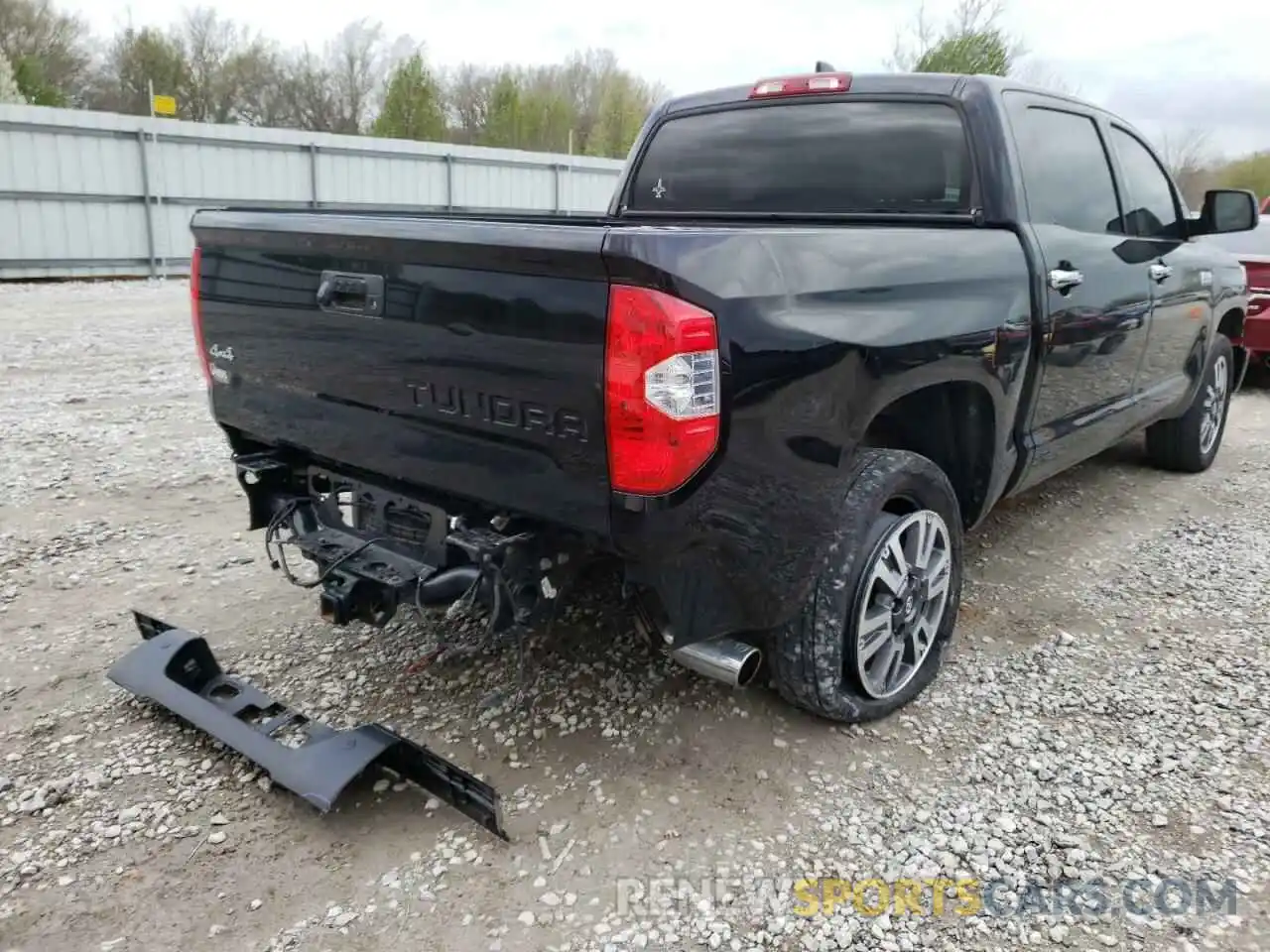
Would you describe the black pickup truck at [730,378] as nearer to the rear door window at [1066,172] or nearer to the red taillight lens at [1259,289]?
the rear door window at [1066,172]

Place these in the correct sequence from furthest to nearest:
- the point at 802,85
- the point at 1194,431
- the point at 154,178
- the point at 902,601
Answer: the point at 154,178 < the point at 1194,431 < the point at 802,85 < the point at 902,601

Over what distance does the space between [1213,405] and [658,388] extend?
4.99 meters

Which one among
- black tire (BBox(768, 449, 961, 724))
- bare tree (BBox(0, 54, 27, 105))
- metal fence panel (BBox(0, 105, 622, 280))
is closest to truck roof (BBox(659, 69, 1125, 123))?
black tire (BBox(768, 449, 961, 724))

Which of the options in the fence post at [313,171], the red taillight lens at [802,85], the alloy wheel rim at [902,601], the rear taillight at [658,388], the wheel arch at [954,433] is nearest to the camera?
the rear taillight at [658,388]

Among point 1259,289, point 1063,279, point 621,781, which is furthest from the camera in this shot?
point 1259,289

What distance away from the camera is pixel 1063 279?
131 inches

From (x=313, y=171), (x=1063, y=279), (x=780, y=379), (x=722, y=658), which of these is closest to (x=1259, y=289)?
(x=1063, y=279)

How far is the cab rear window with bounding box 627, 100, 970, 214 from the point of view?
3.44 m

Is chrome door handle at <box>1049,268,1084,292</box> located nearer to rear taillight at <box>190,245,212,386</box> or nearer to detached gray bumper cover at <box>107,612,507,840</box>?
detached gray bumper cover at <box>107,612,507,840</box>

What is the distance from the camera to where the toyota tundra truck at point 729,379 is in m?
2.14

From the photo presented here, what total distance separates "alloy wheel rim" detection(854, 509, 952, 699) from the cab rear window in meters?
1.22

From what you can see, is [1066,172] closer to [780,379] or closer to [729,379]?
[780,379]

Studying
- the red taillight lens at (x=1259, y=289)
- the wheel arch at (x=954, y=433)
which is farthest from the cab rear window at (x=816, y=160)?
the red taillight lens at (x=1259, y=289)

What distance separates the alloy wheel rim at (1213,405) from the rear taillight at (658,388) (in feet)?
15.2
